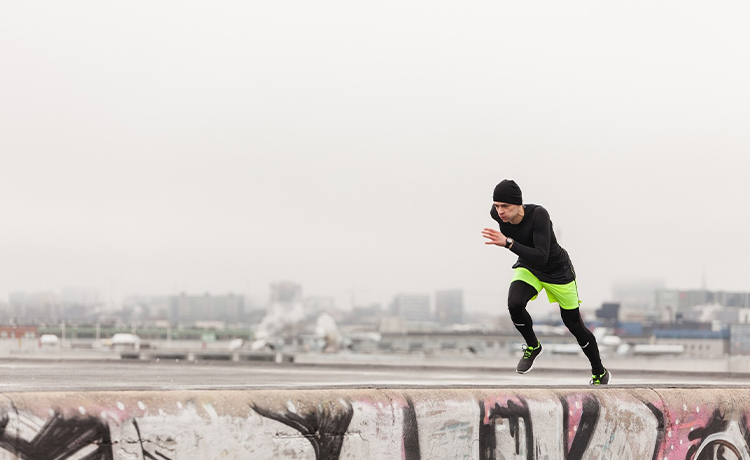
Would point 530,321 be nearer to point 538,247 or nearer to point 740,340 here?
point 538,247

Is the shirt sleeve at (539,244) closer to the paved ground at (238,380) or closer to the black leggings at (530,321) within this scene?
the black leggings at (530,321)

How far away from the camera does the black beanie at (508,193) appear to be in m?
6.62

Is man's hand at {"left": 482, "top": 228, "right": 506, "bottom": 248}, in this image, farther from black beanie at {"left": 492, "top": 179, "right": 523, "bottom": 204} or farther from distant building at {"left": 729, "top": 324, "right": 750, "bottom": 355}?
distant building at {"left": 729, "top": 324, "right": 750, "bottom": 355}

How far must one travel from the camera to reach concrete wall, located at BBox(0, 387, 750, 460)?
11.8 feet

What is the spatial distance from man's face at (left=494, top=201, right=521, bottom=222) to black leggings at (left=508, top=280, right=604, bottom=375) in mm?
566

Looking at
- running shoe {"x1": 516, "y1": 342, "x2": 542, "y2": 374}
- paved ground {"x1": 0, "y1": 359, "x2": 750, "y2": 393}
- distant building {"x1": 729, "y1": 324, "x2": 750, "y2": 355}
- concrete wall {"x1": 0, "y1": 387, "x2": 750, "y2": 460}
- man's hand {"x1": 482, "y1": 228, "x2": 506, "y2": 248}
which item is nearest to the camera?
concrete wall {"x1": 0, "y1": 387, "x2": 750, "y2": 460}

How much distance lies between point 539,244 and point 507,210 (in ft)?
1.15

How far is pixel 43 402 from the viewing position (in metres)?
3.54

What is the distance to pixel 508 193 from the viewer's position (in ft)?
21.7

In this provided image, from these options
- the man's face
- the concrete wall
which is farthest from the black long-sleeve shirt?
the concrete wall

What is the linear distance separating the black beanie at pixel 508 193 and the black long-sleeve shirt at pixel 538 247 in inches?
8.2

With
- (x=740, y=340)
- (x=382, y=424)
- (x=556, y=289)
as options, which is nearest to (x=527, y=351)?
(x=556, y=289)

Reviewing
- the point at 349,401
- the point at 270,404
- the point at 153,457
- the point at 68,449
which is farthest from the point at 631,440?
the point at 68,449

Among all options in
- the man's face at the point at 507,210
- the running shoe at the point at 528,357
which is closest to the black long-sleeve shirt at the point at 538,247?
the man's face at the point at 507,210
